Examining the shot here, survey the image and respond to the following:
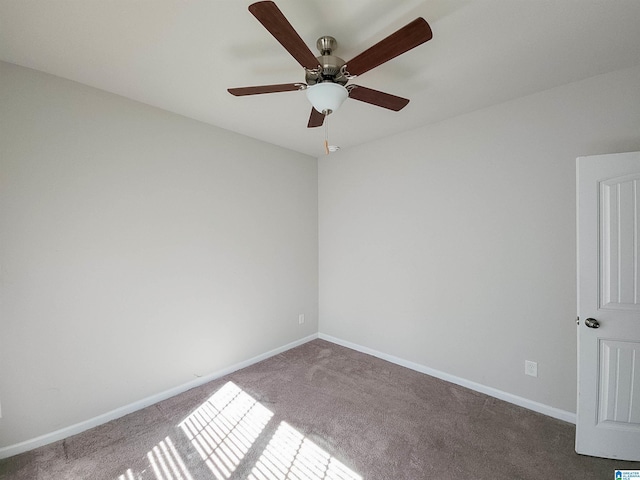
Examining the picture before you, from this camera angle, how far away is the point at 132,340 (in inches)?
88.4

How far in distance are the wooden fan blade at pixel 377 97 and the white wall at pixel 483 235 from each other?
3.91 ft

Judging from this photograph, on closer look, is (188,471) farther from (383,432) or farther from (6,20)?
(6,20)

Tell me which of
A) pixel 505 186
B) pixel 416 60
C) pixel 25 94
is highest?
pixel 416 60

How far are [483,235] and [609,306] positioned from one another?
936 millimetres

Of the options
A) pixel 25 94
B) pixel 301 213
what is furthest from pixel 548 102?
pixel 25 94

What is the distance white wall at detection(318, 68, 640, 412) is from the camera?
207 cm

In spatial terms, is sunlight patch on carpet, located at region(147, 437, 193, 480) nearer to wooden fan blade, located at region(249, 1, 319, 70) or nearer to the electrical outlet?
wooden fan blade, located at region(249, 1, 319, 70)

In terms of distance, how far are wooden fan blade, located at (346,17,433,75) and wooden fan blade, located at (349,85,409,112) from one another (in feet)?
0.52

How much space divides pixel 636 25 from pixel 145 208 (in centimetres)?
345

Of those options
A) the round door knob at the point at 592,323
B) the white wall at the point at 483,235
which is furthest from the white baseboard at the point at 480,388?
the round door knob at the point at 592,323

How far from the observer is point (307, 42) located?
1600 millimetres

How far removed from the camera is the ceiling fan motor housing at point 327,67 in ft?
4.77

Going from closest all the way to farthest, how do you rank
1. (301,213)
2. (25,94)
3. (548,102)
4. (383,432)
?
(25,94) < (383,432) < (548,102) < (301,213)

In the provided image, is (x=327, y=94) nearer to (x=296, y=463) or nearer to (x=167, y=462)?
(x=296, y=463)
